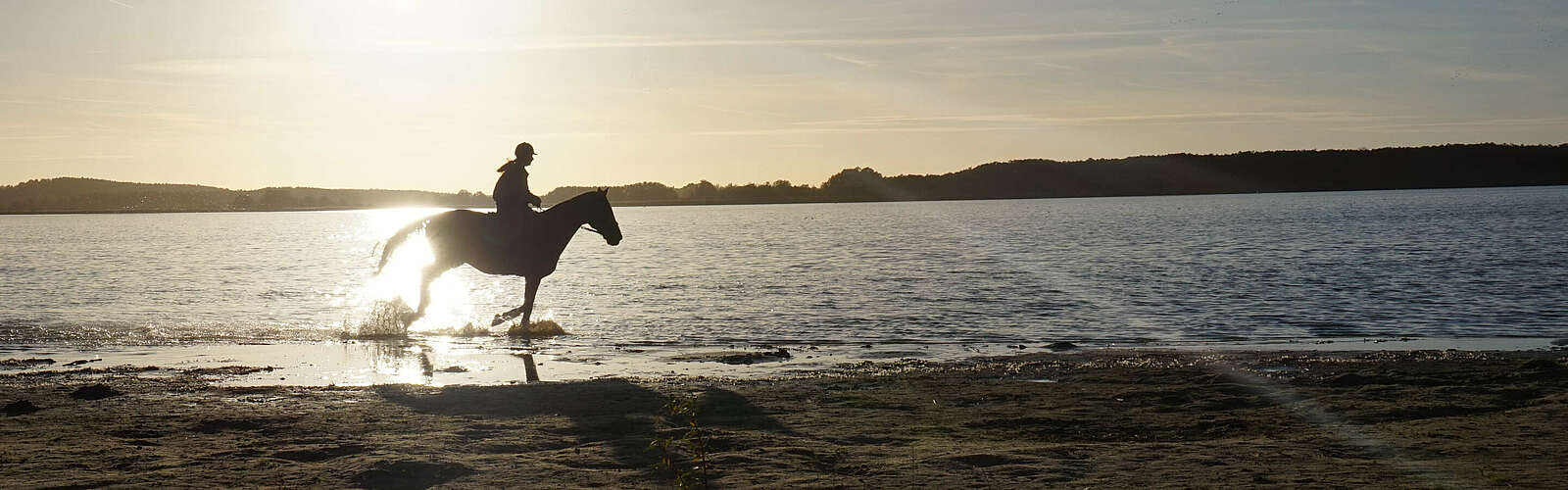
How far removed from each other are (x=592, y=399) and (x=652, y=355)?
185 inches

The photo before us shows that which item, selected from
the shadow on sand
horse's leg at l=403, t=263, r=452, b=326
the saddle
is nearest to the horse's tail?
horse's leg at l=403, t=263, r=452, b=326

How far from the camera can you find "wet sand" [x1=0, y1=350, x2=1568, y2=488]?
7562 millimetres

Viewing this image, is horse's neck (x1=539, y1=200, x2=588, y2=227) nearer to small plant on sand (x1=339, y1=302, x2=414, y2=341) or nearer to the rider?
the rider

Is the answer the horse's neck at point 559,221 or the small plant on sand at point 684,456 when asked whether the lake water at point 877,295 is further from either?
the small plant on sand at point 684,456

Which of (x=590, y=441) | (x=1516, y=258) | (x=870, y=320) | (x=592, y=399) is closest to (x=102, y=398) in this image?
(x=592, y=399)

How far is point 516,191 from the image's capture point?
17.3m

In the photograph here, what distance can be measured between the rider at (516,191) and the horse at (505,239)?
0.13 meters

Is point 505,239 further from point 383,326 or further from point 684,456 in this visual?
point 684,456

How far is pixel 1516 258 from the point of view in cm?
3688

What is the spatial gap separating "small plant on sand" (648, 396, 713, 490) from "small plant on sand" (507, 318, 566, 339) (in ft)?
30.7

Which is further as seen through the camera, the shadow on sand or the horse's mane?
the horse's mane

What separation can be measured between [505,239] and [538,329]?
1.91 m

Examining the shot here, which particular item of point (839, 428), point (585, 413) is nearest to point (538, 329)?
point (585, 413)

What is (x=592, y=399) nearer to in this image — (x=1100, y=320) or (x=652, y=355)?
(x=652, y=355)
